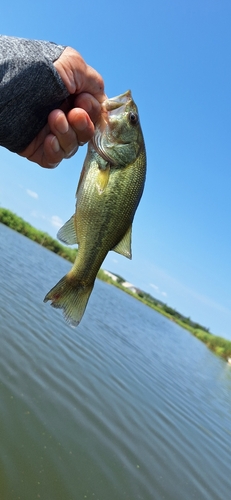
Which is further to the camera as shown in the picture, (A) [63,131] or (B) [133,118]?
(B) [133,118]

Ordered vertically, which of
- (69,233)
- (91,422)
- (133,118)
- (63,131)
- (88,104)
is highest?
(133,118)

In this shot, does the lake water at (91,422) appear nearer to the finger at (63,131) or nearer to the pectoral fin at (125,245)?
the pectoral fin at (125,245)

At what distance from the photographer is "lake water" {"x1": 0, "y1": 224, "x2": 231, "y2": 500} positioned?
19.1ft

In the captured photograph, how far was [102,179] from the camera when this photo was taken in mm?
2795

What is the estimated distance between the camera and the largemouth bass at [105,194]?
110 inches

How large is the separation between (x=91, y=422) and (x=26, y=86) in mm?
6872

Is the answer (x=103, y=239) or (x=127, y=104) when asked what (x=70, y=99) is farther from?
(x=103, y=239)

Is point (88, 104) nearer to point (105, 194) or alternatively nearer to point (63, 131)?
point (63, 131)

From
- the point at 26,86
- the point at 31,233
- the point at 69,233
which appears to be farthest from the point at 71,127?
the point at 31,233

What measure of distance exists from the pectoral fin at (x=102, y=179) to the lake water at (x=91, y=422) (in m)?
3.91

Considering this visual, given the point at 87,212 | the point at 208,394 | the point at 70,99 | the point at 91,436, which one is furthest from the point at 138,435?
the point at 208,394

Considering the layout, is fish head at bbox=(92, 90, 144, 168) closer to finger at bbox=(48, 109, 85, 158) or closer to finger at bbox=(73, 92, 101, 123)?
finger at bbox=(73, 92, 101, 123)

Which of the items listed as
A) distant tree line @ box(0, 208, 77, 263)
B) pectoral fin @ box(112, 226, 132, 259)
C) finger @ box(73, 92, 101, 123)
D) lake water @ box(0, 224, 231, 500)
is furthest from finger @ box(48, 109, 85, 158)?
distant tree line @ box(0, 208, 77, 263)

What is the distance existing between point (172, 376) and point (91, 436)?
982 cm
